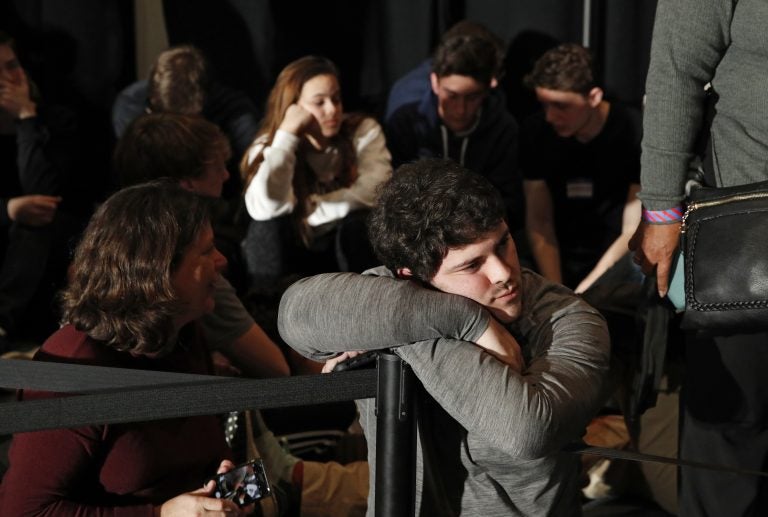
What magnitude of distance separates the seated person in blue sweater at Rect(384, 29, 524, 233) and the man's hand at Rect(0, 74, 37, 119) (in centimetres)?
133

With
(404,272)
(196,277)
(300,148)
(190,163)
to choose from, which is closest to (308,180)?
(300,148)

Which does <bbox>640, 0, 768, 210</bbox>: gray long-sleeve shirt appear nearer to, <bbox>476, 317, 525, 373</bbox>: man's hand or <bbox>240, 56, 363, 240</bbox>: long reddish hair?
<bbox>476, 317, 525, 373</bbox>: man's hand

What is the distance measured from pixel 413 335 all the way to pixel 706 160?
73cm

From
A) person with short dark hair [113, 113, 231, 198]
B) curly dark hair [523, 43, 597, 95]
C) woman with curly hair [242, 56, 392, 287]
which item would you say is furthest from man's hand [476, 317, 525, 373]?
curly dark hair [523, 43, 597, 95]

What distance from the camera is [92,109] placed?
4.32 metres

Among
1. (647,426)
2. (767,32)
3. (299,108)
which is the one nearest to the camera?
(767,32)

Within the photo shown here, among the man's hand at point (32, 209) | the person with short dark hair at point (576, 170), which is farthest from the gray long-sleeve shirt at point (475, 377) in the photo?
the man's hand at point (32, 209)

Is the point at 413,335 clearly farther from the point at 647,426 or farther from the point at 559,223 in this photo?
the point at 559,223

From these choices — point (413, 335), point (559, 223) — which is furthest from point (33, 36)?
point (413, 335)

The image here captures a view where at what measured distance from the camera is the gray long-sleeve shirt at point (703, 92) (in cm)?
172

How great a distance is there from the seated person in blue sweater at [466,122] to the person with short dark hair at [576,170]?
0.34 feet

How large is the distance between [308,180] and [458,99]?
65 cm

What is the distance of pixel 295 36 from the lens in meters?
4.38

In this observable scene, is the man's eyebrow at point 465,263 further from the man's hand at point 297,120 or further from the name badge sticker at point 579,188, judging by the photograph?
the name badge sticker at point 579,188
